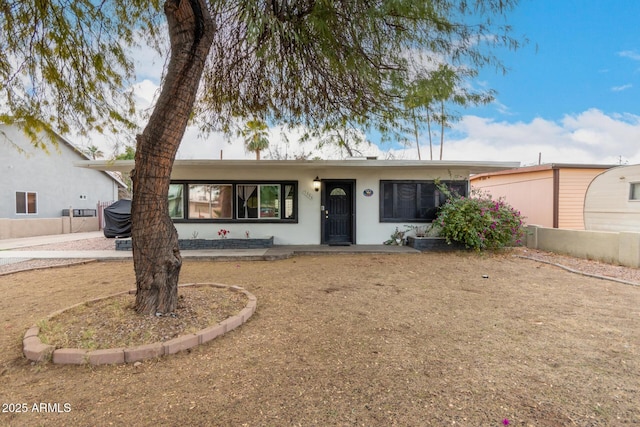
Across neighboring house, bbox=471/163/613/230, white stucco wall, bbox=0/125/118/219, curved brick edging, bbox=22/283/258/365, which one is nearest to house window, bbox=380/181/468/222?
neighboring house, bbox=471/163/613/230

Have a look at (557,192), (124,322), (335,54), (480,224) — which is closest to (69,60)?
(335,54)

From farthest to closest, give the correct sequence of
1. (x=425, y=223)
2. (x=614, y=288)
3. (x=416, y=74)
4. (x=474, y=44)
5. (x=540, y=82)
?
(x=425, y=223) < (x=540, y=82) < (x=614, y=288) < (x=416, y=74) < (x=474, y=44)

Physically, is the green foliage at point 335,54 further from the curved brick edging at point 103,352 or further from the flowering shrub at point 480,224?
the flowering shrub at point 480,224

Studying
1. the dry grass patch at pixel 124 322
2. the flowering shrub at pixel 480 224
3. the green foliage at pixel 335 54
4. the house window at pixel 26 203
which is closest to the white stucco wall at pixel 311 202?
the flowering shrub at pixel 480 224

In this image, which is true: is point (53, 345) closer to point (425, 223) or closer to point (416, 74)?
point (416, 74)

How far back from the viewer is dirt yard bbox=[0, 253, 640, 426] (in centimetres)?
189

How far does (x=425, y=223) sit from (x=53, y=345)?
338 inches

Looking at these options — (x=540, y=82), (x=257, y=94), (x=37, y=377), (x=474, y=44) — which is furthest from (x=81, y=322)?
(x=540, y=82)

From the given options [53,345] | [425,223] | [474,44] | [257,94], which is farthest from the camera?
[425,223]

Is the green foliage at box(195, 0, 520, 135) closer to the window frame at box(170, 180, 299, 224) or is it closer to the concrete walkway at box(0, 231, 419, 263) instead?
the window frame at box(170, 180, 299, 224)

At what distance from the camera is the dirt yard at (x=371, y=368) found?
1.89 meters

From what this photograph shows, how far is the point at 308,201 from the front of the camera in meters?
9.08

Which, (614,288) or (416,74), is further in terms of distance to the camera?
(614,288)

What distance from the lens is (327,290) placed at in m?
4.72
